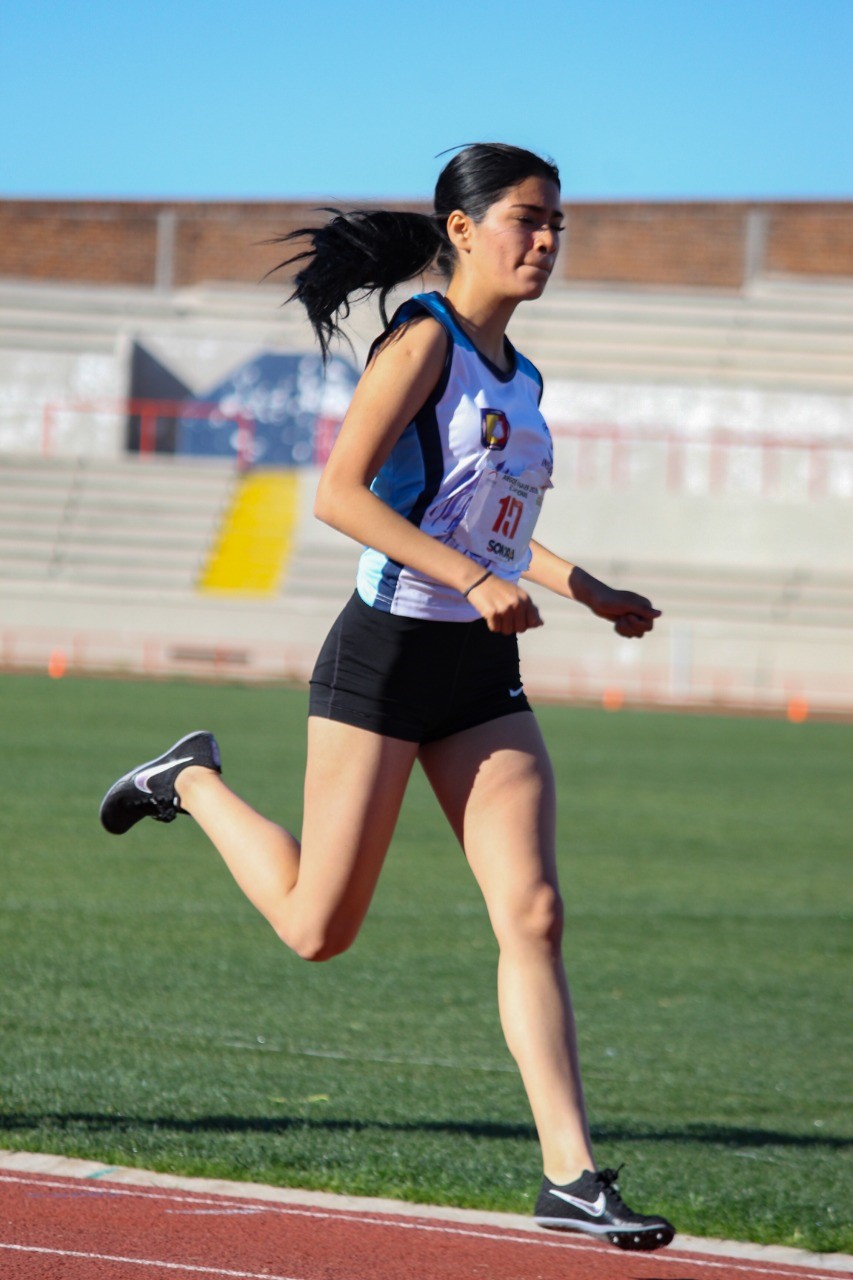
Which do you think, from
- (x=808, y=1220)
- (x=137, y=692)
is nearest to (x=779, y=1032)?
(x=808, y=1220)

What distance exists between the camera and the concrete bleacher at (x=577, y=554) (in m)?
26.0

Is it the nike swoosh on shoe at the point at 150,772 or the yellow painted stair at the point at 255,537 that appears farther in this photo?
the yellow painted stair at the point at 255,537

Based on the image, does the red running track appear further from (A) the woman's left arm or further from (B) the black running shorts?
(A) the woman's left arm

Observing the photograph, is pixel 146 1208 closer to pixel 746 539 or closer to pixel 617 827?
pixel 617 827

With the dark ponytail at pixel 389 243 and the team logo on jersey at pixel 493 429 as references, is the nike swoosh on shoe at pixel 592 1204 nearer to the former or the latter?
the team logo on jersey at pixel 493 429

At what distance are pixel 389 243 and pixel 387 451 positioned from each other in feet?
1.72

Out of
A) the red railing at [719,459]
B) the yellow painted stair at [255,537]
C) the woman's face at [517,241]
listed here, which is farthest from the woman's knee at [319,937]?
the red railing at [719,459]

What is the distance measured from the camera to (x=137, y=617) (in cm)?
2700

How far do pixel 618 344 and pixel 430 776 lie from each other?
3136 cm

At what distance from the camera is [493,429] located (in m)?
3.54

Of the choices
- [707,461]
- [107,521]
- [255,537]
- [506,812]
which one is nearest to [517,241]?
[506,812]

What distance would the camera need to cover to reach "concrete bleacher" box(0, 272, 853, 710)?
26016 millimetres

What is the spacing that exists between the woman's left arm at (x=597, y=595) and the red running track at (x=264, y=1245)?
4.58ft

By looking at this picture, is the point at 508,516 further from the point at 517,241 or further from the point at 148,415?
the point at 148,415
